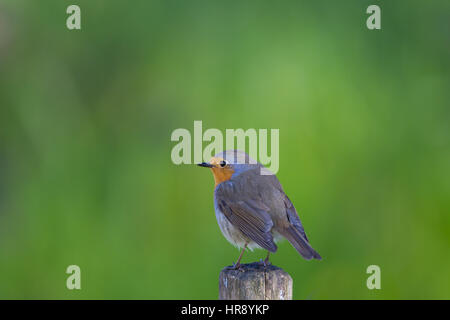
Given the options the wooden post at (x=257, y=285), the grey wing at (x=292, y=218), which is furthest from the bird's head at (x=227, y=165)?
the wooden post at (x=257, y=285)

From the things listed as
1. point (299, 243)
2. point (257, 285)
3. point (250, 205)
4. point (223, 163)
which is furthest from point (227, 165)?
point (257, 285)

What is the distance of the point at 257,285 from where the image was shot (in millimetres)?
4297

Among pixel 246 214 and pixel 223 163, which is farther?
pixel 223 163

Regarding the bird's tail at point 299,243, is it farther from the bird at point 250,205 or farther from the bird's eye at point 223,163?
the bird's eye at point 223,163

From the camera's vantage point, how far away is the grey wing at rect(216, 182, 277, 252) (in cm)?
495

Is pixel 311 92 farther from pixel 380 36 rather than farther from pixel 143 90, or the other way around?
pixel 143 90

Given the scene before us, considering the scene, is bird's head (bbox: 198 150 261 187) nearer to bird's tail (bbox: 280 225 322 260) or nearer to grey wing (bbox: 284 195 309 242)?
grey wing (bbox: 284 195 309 242)

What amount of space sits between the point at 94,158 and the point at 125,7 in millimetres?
2096

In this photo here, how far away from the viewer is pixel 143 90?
341 inches

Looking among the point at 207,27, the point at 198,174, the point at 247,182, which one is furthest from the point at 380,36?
the point at 247,182

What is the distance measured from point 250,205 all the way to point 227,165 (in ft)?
1.37

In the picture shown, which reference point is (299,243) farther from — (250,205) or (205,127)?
(205,127)

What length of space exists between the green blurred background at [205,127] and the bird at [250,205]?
2.12m

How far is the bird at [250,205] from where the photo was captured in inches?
198
